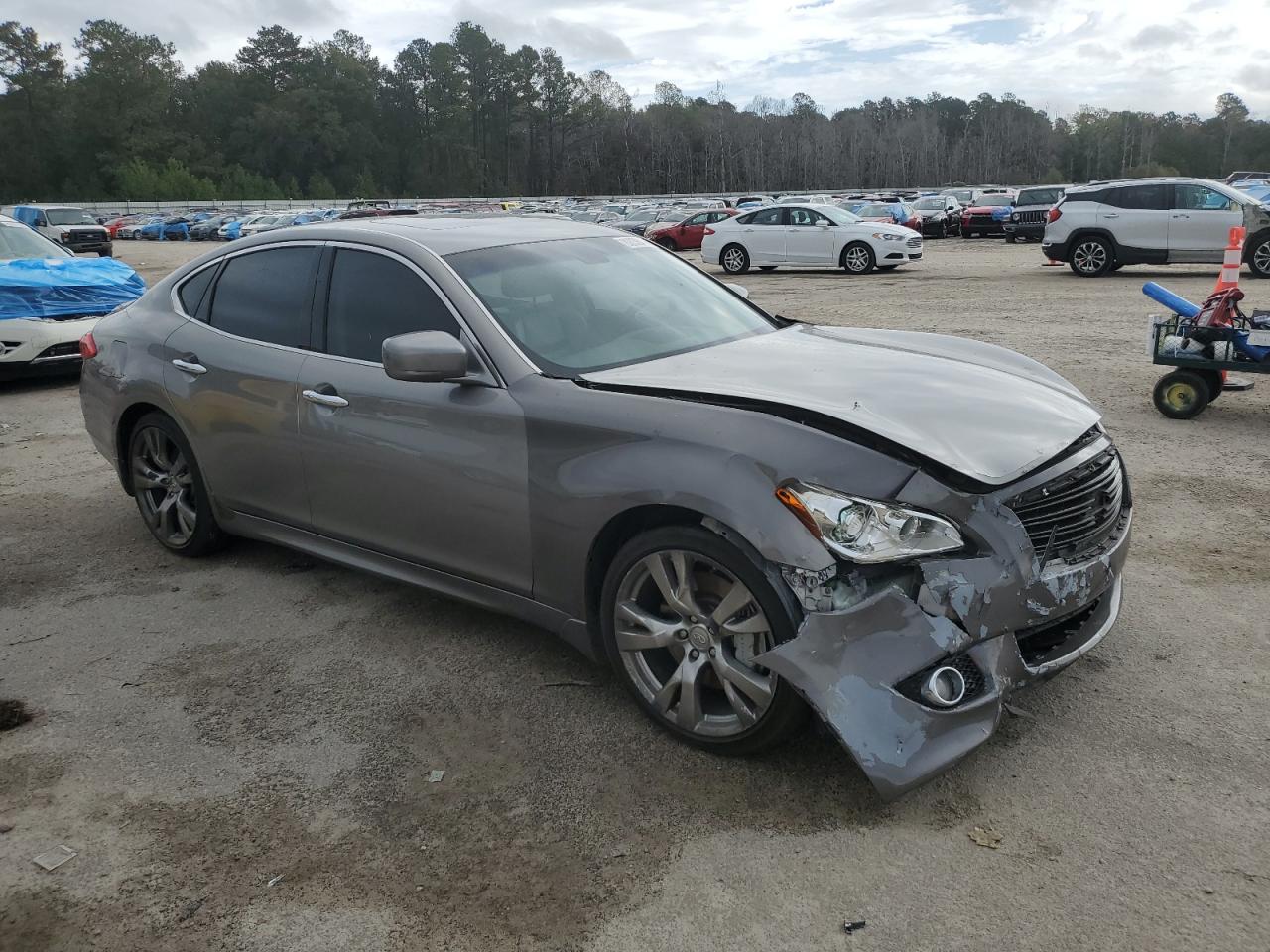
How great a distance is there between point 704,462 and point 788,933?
1276 mm

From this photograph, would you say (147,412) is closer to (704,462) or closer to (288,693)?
(288,693)

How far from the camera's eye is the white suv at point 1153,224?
17.2 metres

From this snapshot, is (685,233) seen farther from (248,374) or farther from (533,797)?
(533,797)

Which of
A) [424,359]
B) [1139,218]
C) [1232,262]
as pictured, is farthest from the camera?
[1139,218]

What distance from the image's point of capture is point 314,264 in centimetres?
442

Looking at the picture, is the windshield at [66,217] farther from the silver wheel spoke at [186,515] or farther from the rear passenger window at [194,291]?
the silver wheel spoke at [186,515]

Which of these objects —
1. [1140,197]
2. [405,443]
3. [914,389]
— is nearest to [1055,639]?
[914,389]

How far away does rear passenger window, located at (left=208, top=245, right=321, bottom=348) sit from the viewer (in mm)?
4426

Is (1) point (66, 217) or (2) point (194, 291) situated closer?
(2) point (194, 291)

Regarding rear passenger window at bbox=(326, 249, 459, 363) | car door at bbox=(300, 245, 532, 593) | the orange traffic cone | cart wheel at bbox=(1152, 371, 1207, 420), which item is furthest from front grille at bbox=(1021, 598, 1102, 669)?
the orange traffic cone

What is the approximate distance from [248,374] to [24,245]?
8.49 meters

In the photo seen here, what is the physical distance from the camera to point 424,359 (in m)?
3.53

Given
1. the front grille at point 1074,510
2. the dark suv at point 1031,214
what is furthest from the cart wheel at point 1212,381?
the dark suv at point 1031,214

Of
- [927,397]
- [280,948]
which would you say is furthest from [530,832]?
[927,397]
